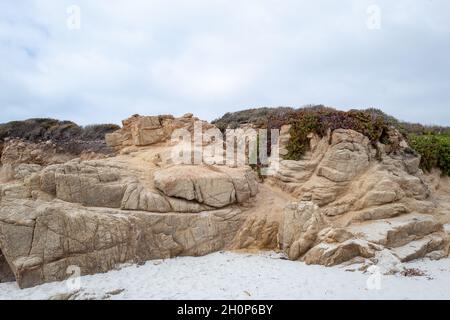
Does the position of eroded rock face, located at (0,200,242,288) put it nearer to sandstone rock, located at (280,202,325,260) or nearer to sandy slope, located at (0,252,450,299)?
sandy slope, located at (0,252,450,299)

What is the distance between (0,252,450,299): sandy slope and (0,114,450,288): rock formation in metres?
0.53

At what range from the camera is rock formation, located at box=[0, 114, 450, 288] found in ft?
32.4

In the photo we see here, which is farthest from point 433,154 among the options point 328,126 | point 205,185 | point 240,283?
point 240,283

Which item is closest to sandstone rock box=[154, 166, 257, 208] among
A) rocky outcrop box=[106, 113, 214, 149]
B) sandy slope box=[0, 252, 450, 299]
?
sandy slope box=[0, 252, 450, 299]

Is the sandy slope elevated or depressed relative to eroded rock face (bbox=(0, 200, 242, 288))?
depressed

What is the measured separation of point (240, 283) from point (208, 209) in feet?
11.5

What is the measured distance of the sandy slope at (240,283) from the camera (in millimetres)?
8531

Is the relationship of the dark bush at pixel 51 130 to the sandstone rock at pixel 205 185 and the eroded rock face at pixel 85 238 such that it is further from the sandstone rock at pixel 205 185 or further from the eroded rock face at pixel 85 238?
the eroded rock face at pixel 85 238

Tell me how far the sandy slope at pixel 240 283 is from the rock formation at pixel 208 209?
0.53 m
